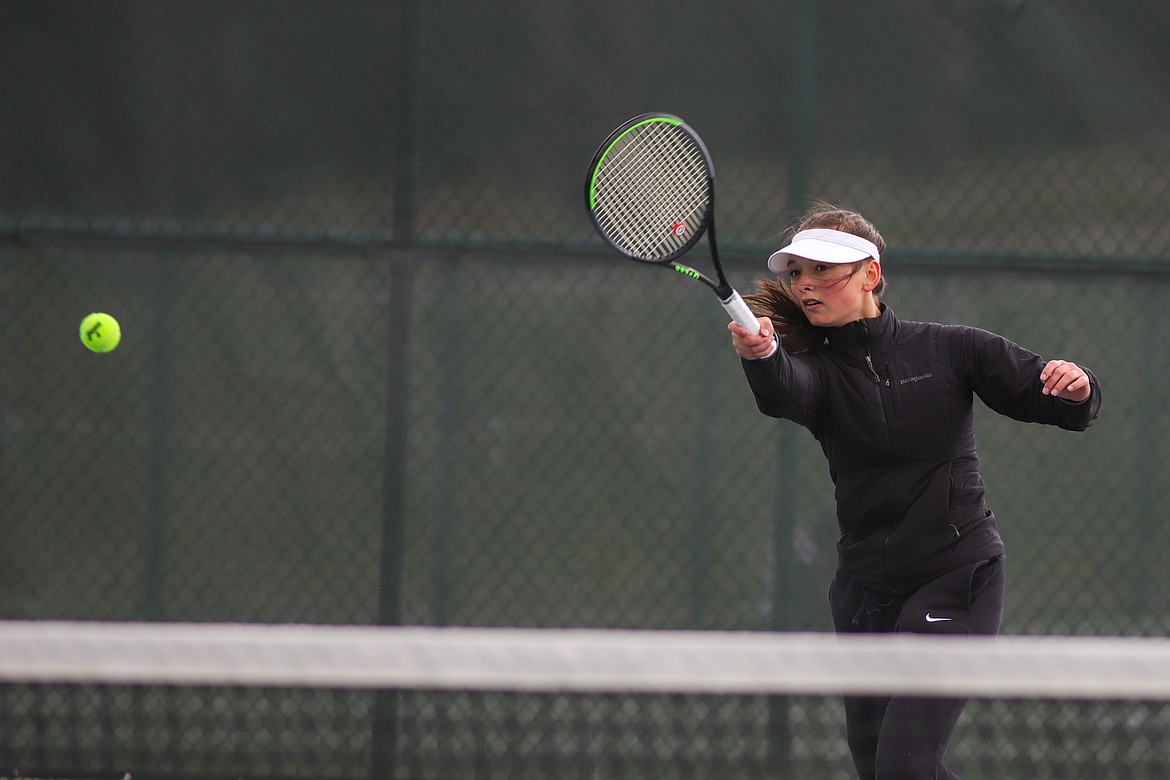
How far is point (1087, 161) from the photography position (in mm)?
3459

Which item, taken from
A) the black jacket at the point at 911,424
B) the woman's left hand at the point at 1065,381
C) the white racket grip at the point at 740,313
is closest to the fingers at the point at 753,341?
the white racket grip at the point at 740,313

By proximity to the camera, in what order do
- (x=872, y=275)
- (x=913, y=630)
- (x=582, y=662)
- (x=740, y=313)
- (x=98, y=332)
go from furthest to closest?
(x=98, y=332) < (x=872, y=275) < (x=913, y=630) < (x=740, y=313) < (x=582, y=662)

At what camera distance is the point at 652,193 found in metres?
2.56

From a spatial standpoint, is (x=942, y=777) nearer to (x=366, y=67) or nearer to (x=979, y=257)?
(x=979, y=257)

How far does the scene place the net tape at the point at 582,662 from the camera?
1.55 meters

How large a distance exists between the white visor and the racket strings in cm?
21

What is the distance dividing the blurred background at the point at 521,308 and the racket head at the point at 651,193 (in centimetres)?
89

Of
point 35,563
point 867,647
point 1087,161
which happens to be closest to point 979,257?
point 1087,161

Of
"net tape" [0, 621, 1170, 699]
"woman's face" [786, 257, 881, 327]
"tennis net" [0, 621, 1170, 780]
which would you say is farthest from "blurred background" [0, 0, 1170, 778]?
"net tape" [0, 621, 1170, 699]

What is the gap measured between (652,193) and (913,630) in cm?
102

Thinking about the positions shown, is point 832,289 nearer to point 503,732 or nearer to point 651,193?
point 651,193

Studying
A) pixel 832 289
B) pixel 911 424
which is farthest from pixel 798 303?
pixel 911 424

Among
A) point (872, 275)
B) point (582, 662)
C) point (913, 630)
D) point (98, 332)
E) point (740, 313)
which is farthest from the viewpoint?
point (98, 332)

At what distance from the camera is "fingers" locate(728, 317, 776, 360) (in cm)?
217
